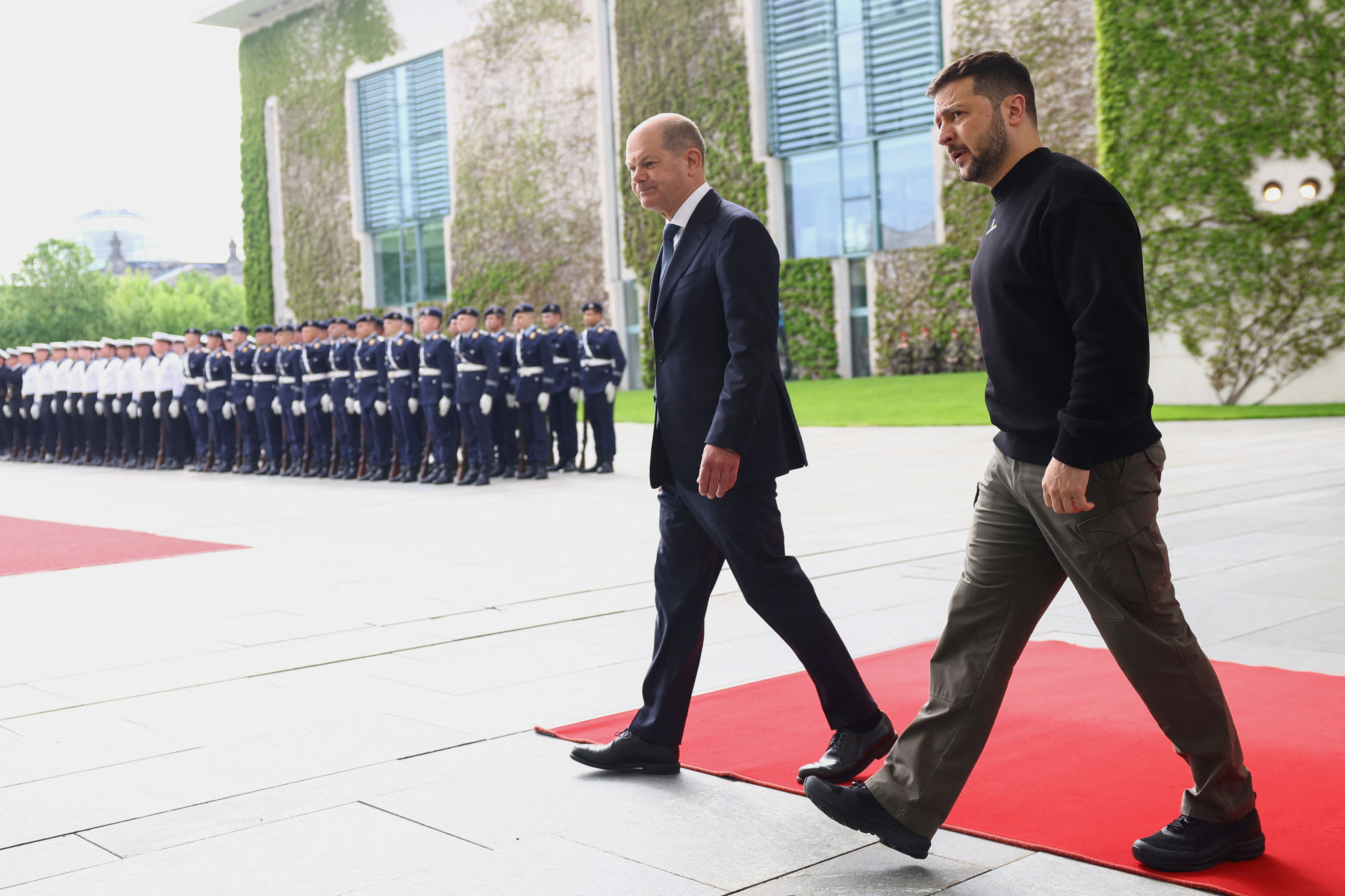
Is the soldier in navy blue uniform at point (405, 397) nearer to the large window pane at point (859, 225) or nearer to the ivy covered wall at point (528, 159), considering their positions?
the large window pane at point (859, 225)

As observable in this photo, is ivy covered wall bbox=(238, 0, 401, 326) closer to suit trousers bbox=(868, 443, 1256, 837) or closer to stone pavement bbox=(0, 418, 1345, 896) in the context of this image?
stone pavement bbox=(0, 418, 1345, 896)

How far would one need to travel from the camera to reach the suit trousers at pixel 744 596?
3.50 meters

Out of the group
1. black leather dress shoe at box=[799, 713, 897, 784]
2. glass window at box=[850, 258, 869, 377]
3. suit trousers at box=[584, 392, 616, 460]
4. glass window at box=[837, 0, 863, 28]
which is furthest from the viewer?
glass window at box=[850, 258, 869, 377]

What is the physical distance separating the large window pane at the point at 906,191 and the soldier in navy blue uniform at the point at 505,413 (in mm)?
14765

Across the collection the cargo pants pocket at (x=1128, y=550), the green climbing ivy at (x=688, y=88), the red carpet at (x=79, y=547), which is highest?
the green climbing ivy at (x=688, y=88)

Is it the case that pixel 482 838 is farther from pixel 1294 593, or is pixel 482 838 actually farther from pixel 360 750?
pixel 1294 593

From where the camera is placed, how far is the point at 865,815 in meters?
2.96

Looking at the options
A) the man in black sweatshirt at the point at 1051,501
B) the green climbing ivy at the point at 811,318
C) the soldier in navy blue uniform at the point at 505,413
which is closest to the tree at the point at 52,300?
the green climbing ivy at the point at 811,318

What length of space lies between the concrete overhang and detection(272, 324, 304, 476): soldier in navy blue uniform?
25.0m

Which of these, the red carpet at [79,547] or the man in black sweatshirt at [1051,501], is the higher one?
the man in black sweatshirt at [1051,501]

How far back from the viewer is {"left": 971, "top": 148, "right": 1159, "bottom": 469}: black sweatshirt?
266 centimetres

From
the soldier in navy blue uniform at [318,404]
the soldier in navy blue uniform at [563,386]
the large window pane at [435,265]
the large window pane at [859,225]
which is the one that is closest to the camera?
the soldier in navy blue uniform at [563,386]

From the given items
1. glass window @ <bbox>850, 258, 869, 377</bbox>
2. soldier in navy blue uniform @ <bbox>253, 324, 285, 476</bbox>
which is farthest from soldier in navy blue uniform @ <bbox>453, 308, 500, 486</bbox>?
glass window @ <bbox>850, 258, 869, 377</bbox>

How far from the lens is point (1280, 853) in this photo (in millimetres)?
2916
